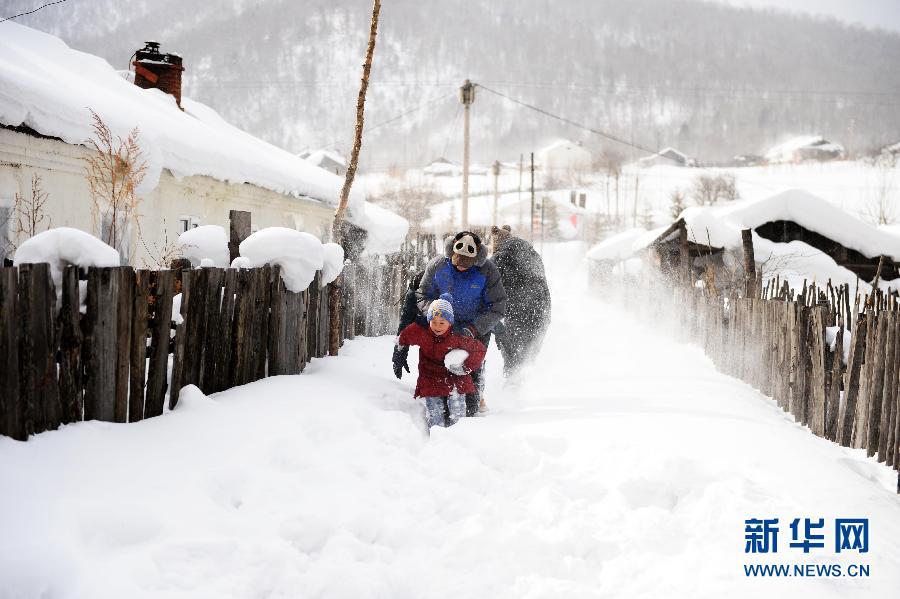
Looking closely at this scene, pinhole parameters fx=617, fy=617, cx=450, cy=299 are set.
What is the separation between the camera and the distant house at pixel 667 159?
107 meters

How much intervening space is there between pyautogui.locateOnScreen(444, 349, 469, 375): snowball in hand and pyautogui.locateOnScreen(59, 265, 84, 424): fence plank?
8.34 ft

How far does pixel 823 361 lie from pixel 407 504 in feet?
14.0

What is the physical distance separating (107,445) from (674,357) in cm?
788

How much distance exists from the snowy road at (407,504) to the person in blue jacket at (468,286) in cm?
95

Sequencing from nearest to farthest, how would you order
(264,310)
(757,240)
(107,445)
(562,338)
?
(107,445), (264,310), (562,338), (757,240)

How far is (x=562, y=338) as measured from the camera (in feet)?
41.0

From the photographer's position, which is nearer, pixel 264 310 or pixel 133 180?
pixel 264 310

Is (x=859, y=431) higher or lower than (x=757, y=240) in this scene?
lower

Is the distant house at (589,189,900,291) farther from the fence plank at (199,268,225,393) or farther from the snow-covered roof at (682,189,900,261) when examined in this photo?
the fence plank at (199,268,225,393)

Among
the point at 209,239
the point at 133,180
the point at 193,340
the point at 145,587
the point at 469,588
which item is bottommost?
the point at 469,588

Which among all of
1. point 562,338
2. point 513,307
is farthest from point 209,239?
point 562,338

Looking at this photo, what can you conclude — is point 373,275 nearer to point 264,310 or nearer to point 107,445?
point 264,310

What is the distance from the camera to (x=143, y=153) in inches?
293

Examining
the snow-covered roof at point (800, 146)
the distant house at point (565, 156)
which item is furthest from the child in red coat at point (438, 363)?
the snow-covered roof at point (800, 146)
